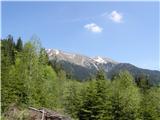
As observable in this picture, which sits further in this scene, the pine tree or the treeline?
the pine tree

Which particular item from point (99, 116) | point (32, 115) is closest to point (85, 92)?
point (99, 116)

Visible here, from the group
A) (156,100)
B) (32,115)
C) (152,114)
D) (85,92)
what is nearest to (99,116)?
(85,92)

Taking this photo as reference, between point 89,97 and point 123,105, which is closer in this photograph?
point 89,97

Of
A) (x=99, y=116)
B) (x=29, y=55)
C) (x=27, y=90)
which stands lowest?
(x=99, y=116)

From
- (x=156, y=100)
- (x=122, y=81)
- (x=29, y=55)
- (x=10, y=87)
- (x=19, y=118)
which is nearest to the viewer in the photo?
(x=19, y=118)

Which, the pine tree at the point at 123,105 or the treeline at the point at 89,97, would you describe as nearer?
the treeline at the point at 89,97

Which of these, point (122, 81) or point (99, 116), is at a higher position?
point (122, 81)

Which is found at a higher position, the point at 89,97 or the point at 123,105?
the point at 89,97

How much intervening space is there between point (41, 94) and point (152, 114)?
54.5 feet

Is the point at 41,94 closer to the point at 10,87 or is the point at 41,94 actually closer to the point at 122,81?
the point at 10,87

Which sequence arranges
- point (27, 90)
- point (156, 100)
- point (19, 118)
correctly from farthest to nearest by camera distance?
point (156, 100), point (27, 90), point (19, 118)

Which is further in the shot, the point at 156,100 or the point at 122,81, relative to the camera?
the point at 122,81

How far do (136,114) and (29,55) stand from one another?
57.6ft

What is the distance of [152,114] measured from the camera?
5384cm
